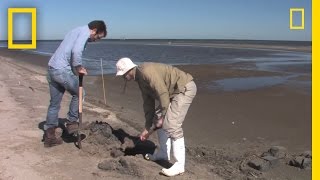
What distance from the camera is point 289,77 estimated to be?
22328mm

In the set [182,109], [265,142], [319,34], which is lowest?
[265,142]

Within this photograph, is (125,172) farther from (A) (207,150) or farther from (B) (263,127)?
(B) (263,127)

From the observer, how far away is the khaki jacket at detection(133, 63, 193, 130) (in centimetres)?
508

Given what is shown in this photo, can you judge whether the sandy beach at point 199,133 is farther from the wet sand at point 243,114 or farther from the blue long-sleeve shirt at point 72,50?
the blue long-sleeve shirt at point 72,50

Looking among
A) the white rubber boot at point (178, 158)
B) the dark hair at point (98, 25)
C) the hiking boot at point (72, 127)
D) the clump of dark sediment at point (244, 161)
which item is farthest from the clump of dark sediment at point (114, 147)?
the dark hair at point (98, 25)

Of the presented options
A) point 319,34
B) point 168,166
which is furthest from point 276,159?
point 319,34

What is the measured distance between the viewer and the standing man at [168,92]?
5.11m

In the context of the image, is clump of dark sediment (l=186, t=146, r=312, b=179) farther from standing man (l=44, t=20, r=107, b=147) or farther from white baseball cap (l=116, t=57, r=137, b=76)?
standing man (l=44, t=20, r=107, b=147)

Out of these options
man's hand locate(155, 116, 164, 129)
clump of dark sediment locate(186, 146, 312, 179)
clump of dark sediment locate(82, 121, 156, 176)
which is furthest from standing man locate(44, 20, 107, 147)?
clump of dark sediment locate(186, 146, 312, 179)

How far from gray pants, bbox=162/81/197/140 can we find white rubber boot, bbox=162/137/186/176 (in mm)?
89

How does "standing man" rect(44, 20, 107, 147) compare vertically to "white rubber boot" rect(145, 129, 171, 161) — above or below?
above

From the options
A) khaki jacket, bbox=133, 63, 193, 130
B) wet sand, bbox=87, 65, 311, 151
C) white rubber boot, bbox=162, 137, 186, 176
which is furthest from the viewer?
wet sand, bbox=87, 65, 311, 151

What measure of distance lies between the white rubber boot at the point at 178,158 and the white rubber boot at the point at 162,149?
1.35 ft

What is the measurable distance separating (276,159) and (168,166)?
189 cm
